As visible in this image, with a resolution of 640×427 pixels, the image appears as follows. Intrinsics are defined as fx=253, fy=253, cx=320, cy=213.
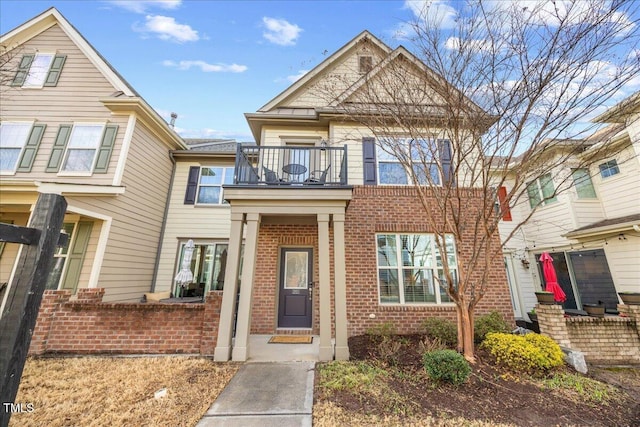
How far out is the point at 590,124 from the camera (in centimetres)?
455

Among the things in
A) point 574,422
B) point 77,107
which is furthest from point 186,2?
point 574,422

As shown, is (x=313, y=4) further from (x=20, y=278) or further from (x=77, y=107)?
(x=20, y=278)

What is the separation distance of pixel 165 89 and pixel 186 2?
14.6ft

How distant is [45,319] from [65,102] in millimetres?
6773

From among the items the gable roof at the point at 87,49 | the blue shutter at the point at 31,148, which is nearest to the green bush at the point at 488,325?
the gable roof at the point at 87,49

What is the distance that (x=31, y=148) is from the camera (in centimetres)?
745

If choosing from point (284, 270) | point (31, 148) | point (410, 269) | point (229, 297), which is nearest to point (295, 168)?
point (284, 270)

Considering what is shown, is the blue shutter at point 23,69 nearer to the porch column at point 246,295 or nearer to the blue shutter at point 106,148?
the blue shutter at point 106,148

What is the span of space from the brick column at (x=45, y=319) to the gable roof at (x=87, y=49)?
545cm

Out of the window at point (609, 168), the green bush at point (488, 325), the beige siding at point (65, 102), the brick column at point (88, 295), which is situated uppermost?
the beige siding at point (65, 102)

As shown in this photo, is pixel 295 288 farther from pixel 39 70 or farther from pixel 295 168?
pixel 39 70

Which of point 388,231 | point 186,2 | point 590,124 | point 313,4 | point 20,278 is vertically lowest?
point 20,278

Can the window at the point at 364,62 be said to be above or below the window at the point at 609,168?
above

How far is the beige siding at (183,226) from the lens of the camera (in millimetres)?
8633
